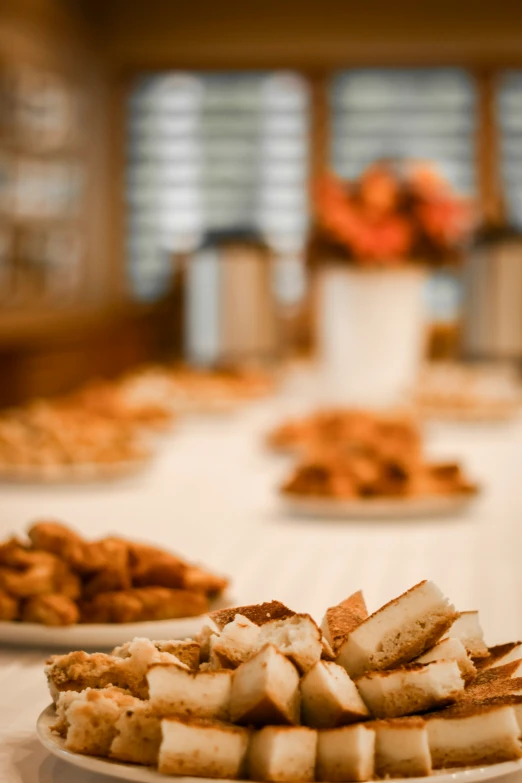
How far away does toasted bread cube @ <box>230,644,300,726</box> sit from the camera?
0.54 meters

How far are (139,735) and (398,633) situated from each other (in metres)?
0.14

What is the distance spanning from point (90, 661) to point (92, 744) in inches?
2.9

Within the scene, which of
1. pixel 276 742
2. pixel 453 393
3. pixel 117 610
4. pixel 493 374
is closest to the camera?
pixel 276 742

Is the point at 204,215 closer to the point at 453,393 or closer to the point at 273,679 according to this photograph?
the point at 453,393

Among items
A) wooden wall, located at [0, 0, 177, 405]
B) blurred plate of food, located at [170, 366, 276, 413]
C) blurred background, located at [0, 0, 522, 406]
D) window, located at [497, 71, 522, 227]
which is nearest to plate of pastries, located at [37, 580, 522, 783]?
blurred plate of food, located at [170, 366, 276, 413]

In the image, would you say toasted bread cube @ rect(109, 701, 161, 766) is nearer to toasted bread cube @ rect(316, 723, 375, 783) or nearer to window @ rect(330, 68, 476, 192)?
toasted bread cube @ rect(316, 723, 375, 783)

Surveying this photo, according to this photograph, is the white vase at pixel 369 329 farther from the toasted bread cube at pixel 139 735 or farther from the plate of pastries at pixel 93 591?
the toasted bread cube at pixel 139 735

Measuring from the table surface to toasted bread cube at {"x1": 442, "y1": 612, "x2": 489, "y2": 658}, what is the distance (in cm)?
14

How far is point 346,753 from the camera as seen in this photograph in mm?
548

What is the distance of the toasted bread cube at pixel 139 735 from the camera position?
565 mm

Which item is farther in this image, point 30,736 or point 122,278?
point 122,278

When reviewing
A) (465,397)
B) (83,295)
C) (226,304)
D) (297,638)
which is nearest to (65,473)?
(465,397)

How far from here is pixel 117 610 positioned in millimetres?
886

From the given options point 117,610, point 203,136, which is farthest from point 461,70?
point 117,610
